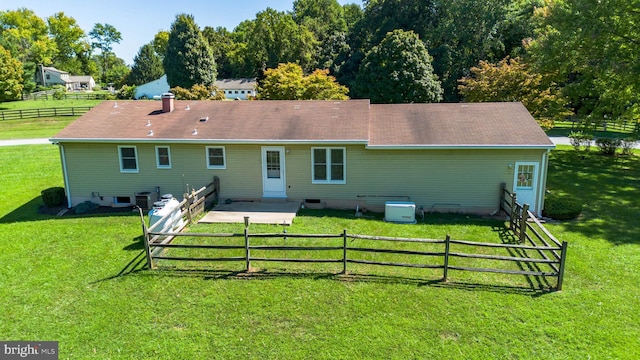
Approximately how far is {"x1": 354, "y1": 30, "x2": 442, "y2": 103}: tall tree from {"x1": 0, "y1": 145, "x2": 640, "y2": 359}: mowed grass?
63.7 ft

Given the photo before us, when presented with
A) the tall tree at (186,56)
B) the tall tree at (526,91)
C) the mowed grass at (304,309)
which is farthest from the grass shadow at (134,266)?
the tall tree at (186,56)

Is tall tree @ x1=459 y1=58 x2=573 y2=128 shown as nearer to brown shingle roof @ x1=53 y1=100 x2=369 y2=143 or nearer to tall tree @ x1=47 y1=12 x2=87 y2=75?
brown shingle roof @ x1=53 y1=100 x2=369 y2=143

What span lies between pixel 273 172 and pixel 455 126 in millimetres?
6962

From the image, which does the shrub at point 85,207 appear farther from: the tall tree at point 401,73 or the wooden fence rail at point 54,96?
the wooden fence rail at point 54,96

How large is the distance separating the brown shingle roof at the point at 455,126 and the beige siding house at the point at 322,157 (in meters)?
0.04

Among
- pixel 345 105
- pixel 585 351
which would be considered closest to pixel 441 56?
pixel 345 105

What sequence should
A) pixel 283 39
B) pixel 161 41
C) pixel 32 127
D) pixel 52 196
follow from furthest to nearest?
pixel 161 41 < pixel 283 39 < pixel 32 127 < pixel 52 196

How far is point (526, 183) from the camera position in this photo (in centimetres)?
1345

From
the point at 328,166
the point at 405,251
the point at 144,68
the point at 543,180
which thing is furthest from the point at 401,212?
the point at 144,68

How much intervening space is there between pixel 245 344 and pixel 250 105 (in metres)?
Answer: 11.8

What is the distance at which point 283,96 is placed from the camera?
84.1 ft

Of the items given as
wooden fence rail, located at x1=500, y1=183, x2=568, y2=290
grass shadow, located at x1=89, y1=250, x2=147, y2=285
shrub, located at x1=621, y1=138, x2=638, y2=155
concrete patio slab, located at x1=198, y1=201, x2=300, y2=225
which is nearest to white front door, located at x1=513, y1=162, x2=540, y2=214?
wooden fence rail, located at x1=500, y1=183, x2=568, y2=290

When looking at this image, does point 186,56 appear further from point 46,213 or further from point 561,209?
point 561,209

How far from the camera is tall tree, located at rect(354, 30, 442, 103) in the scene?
94.6 feet
